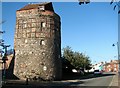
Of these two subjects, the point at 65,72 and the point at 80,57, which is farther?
the point at 80,57

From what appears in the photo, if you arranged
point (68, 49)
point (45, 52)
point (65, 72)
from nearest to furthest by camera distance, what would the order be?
point (45, 52), point (65, 72), point (68, 49)

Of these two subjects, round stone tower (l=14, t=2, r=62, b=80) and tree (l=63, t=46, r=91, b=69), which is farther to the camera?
tree (l=63, t=46, r=91, b=69)

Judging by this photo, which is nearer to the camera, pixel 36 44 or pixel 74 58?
pixel 36 44

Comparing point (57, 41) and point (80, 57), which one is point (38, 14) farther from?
point (80, 57)

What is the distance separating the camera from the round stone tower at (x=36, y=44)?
4966 centimetres

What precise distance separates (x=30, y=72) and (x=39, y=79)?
7.24 ft

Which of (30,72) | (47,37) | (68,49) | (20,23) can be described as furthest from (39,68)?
(68,49)

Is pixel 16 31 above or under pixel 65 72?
above

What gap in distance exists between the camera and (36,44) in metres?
49.8

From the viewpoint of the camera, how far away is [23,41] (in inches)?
1991

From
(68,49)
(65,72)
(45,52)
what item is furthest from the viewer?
(68,49)

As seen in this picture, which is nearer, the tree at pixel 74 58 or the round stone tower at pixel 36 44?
the round stone tower at pixel 36 44

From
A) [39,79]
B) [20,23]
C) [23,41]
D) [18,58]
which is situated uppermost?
[20,23]

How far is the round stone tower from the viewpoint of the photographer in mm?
49656
